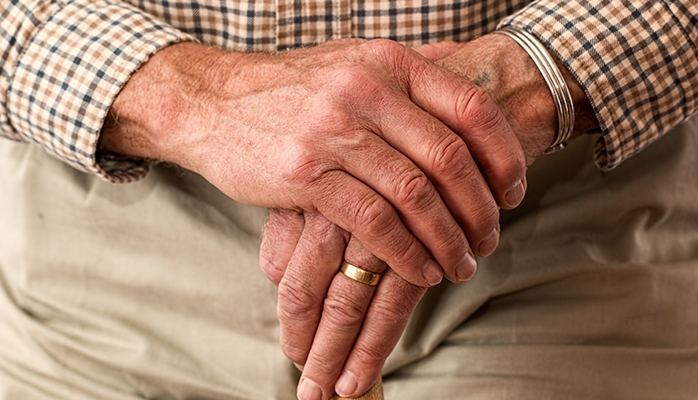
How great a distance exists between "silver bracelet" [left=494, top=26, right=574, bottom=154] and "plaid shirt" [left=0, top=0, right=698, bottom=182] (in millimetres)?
14

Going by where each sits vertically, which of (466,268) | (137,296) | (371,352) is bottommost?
(137,296)

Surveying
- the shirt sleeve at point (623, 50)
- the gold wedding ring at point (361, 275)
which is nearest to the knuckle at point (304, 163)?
the gold wedding ring at point (361, 275)

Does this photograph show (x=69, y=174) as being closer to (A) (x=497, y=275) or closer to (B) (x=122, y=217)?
(B) (x=122, y=217)

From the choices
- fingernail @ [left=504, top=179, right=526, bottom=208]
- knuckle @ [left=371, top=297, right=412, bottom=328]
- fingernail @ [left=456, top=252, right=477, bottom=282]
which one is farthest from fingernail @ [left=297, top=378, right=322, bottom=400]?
fingernail @ [left=504, top=179, right=526, bottom=208]

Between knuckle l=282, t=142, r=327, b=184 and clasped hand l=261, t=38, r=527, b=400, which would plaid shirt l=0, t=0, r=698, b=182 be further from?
knuckle l=282, t=142, r=327, b=184

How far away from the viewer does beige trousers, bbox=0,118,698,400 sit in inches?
40.6

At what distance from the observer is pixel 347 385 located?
0.91m

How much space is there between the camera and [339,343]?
2.93 ft

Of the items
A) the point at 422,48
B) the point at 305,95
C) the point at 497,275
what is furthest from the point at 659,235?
the point at 305,95

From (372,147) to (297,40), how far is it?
296 mm

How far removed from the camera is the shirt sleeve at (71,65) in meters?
0.95

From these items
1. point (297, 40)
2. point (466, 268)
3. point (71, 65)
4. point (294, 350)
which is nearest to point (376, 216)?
point (466, 268)

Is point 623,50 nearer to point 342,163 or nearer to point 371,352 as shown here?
point 342,163

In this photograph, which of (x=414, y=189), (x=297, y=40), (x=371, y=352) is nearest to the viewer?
(x=414, y=189)
